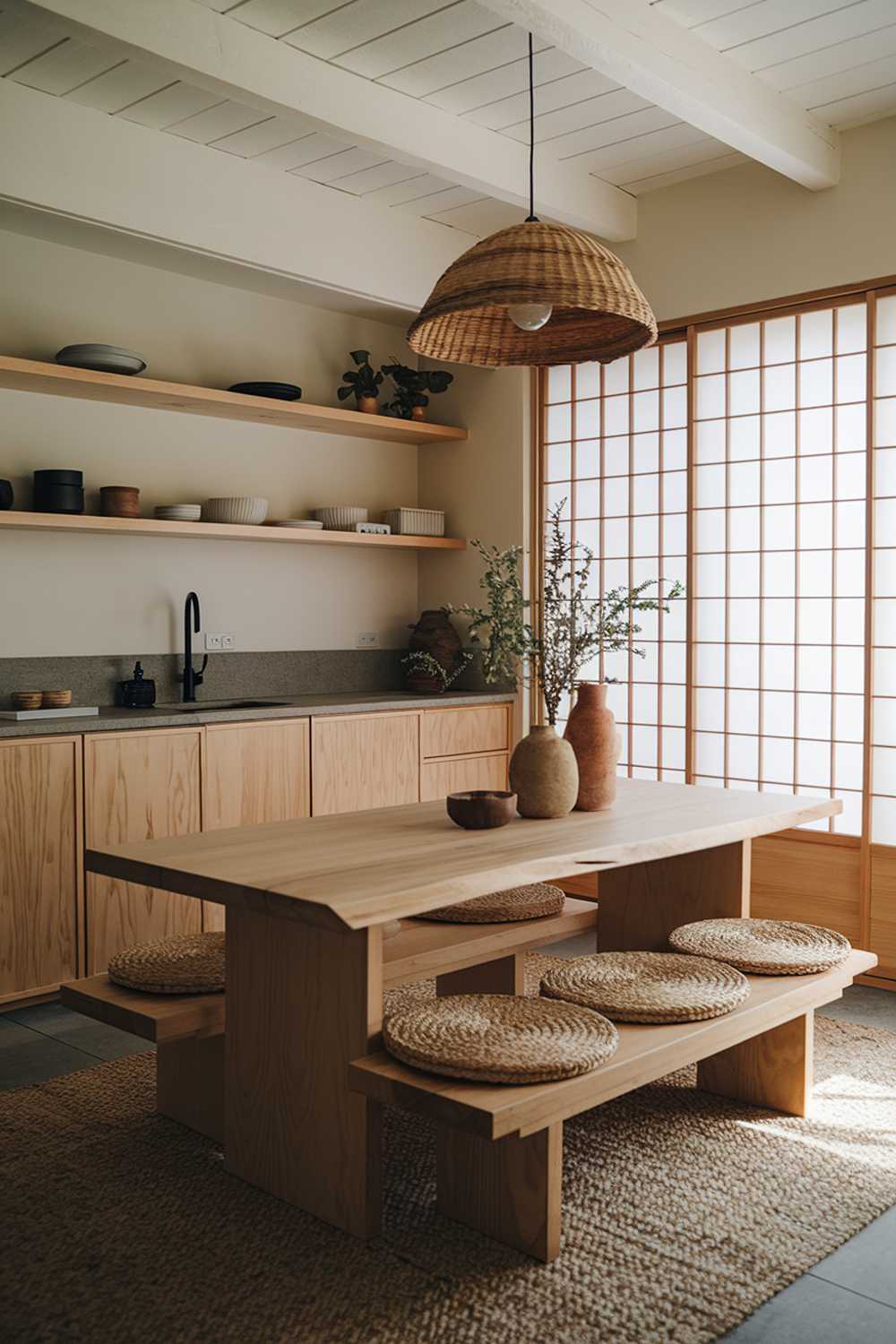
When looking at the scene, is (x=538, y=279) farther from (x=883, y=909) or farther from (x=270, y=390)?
(x=883, y=909)

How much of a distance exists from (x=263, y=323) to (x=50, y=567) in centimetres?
140

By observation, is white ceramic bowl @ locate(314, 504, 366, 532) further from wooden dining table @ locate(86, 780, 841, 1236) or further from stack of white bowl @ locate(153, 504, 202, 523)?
wooden dining table @ locate(86, 780, 841, 1236)

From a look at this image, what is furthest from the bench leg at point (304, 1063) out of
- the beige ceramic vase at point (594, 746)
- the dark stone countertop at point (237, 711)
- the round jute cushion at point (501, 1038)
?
the dark stone countertop at point (237, 711)

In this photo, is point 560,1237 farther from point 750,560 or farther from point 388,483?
point 388,483

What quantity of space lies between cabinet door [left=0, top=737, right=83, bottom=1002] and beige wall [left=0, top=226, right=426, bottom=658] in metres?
0.68

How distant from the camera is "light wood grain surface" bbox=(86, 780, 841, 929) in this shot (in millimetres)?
2008

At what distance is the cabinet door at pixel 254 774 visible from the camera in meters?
3.88

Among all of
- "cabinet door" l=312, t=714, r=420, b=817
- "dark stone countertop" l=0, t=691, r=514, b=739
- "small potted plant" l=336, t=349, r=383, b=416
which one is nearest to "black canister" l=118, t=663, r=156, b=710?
"dark stone countertop" l=0, t=691, r=514, b=739

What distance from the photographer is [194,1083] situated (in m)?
2.63

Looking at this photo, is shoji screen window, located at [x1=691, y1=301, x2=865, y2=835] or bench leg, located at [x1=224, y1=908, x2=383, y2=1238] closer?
bench leg, located at [x1=224, y1=908, x2=383, y2=1238]

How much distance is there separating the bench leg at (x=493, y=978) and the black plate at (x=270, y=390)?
2.39 m

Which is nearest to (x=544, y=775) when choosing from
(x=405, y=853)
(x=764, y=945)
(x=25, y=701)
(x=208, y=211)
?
(x=405, y=853)

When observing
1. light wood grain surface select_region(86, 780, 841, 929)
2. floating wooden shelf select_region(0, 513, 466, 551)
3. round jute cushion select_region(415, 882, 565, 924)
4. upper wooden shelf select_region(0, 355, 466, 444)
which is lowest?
round jute cushion select_region(415, 882, 565, 924)

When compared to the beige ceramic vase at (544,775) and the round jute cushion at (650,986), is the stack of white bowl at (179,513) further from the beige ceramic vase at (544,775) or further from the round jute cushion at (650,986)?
the round jute cushion at (650,986)
